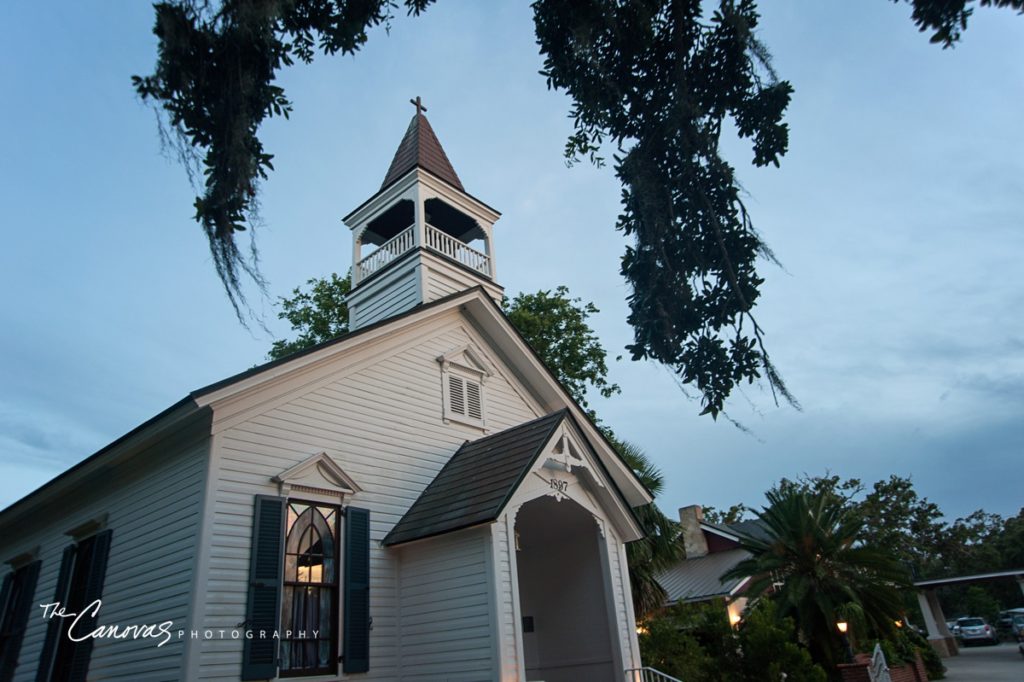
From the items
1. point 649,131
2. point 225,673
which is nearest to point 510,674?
point 225,673

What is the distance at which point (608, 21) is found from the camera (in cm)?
501

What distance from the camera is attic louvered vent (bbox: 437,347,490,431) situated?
1337 centimetres

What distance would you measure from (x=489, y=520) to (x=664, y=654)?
561 centimetres

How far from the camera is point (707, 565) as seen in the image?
29.2 meters

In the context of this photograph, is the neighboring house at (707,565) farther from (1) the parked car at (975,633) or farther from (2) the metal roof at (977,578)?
(1) the parked car at (975,633)

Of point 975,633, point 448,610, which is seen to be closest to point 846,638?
point 448,610

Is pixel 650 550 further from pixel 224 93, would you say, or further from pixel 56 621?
pixel 224 93

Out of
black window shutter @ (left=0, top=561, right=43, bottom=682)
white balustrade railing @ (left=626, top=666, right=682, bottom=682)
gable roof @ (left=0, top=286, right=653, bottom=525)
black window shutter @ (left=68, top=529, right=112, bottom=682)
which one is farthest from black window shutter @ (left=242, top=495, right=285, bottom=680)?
black window shutter @ (left=0, top=561, right=43, bottom=682)

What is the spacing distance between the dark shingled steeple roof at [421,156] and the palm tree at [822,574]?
14.0 metres

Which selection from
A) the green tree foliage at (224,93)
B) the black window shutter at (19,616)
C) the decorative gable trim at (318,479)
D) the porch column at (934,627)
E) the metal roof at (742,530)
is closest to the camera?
the green tree foliage at (224,93)

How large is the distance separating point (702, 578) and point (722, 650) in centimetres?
1362

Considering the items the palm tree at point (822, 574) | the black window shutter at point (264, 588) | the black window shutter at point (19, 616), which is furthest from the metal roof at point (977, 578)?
the black window shutter at point (19, 616)

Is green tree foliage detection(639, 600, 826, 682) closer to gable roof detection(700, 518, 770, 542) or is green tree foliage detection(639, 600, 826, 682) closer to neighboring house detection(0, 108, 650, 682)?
neighboring house detection(0, 108, 650, 682)

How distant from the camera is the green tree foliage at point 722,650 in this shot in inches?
509
